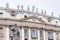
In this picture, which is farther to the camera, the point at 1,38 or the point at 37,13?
the point at 37,13

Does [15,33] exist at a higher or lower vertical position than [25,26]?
lower

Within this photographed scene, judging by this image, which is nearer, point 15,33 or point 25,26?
point 15,33

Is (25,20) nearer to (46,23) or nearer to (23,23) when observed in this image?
(23,23)

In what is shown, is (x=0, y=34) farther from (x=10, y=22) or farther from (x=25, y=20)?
(x=25, y=20)

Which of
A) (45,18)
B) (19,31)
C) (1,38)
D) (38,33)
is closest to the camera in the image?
(1,38)

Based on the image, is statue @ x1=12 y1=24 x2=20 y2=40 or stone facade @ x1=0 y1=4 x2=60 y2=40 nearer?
statue @ x1=12 y1=24 x2=20 y2=40

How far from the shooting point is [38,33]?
9719 millimetres

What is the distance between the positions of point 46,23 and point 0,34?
10.8ft

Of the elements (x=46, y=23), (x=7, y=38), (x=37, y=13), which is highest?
(x=37, y=13)

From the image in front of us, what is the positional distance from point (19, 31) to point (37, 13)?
180 cm

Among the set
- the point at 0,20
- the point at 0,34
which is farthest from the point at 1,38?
the point at 0,20

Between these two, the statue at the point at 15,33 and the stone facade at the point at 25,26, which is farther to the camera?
the stone facade at the point at 25,26

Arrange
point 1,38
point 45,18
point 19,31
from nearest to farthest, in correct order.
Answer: point 1,38
point 19,31
point 45,18

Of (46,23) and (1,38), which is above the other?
(46,23)
